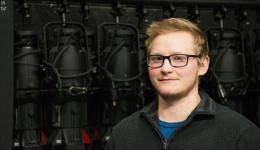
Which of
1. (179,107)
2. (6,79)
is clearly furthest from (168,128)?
(6,79)

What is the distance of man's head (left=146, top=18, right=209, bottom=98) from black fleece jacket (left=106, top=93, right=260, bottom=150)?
12cm

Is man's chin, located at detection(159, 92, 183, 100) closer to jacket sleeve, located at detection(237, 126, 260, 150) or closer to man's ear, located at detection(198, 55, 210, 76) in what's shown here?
man's ear, located at detection(198, 55, 210, 76)

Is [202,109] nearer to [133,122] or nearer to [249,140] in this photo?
[249,140]

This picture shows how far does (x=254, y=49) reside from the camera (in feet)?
10.8

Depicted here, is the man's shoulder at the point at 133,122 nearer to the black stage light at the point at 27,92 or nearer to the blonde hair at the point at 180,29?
the blonde hair at the point at 180,29

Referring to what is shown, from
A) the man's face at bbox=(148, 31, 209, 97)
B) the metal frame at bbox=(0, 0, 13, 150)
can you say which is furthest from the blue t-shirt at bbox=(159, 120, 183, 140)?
the metal frame at bbox=(0, 0, 13, 150)

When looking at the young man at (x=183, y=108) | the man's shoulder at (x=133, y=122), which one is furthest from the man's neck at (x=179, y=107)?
the man's shoulder at (x=133, y=122)

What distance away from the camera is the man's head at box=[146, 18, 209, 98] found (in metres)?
1.73

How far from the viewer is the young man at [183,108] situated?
5.64 feet

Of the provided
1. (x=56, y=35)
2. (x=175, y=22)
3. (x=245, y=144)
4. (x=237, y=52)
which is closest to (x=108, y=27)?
(x=56, y=35)

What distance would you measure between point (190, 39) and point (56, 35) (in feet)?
4.29

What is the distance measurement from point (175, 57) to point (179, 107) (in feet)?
0.67

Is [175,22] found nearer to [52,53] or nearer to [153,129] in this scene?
[153,129]

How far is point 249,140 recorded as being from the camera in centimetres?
168
